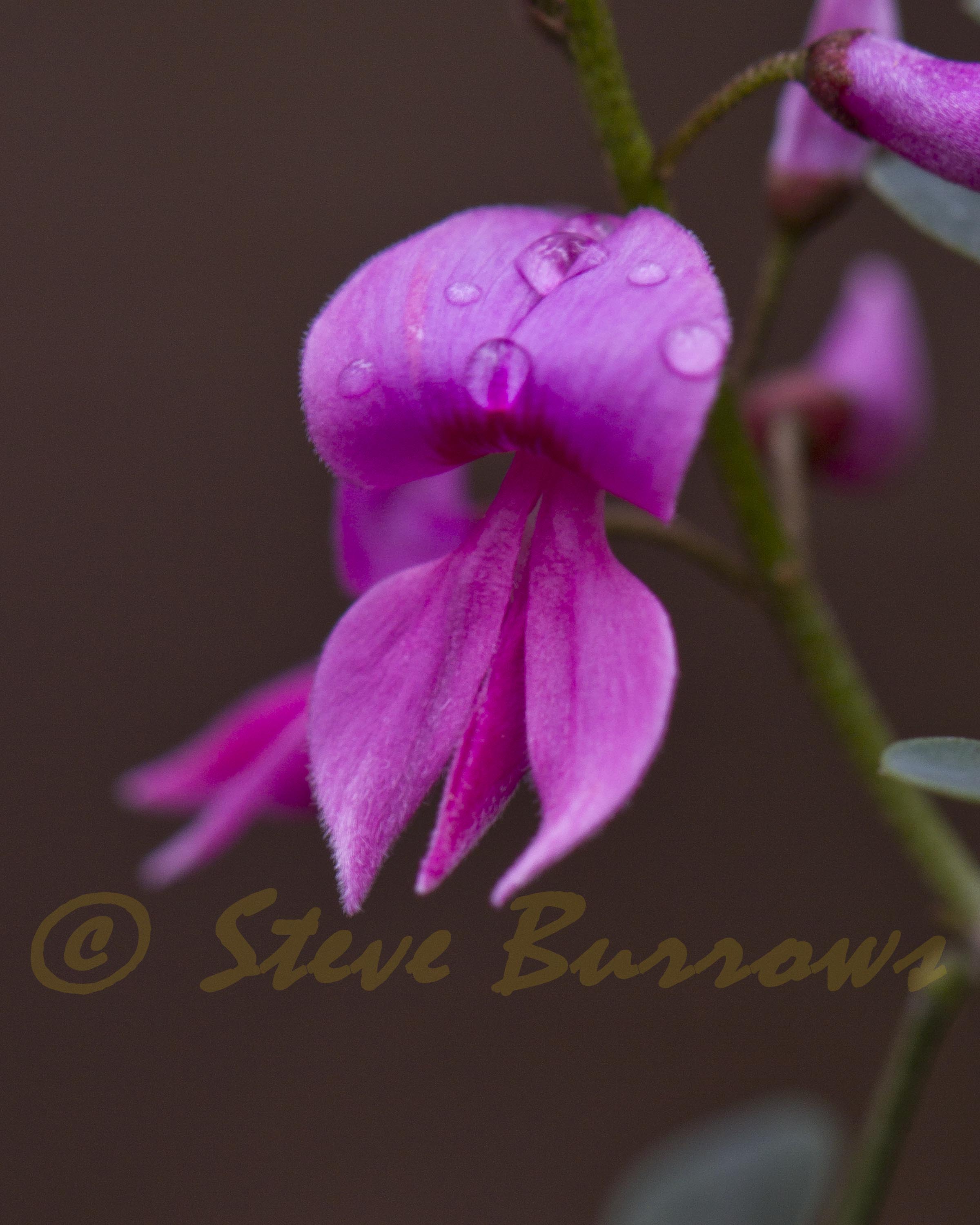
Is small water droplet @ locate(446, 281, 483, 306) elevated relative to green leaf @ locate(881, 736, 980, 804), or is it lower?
elevated

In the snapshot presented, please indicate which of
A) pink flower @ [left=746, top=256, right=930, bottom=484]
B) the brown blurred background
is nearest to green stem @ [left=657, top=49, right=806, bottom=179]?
pink flower @ [left=746, top=256, right=930, bottom=484]

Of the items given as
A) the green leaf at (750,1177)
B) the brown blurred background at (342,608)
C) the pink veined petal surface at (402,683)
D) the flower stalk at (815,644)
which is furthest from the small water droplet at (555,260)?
the brown blurred background at (342,608)

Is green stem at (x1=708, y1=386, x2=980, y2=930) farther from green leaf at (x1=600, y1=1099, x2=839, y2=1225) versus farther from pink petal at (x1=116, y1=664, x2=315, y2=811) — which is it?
green leaf at (x1=600, y1=1099, x2=839, y2=1225)

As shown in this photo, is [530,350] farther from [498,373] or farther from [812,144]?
[812,144]

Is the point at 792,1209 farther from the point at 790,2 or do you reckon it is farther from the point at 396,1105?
the point at 790,2

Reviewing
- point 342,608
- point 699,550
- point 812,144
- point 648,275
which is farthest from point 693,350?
point 342,608

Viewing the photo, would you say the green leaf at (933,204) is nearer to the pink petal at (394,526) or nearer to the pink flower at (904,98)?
the pink flower at (904,98)
